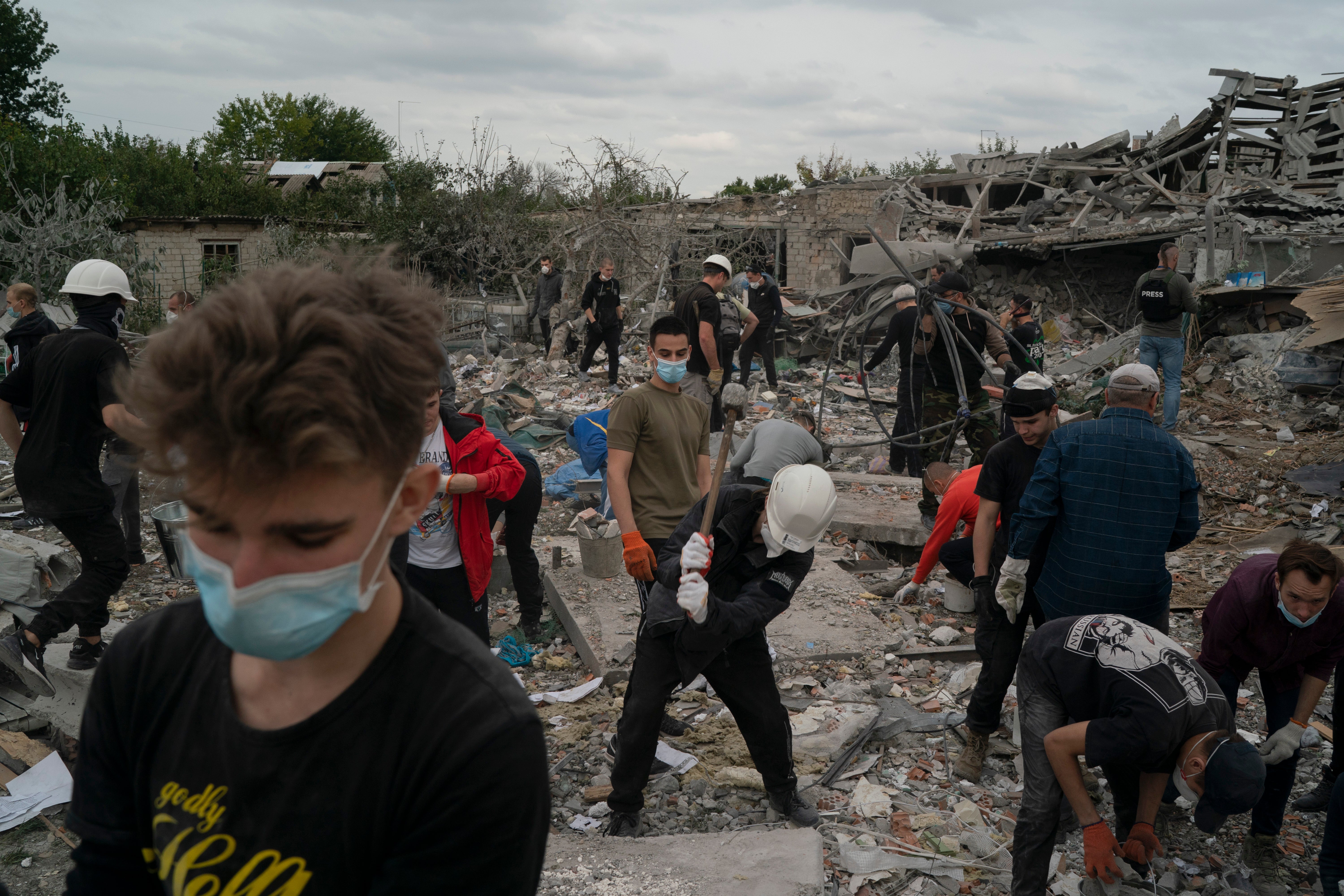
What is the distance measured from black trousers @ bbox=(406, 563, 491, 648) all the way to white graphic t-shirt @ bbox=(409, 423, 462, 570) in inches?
0.8

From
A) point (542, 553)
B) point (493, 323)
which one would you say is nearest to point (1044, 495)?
point (542, 553)

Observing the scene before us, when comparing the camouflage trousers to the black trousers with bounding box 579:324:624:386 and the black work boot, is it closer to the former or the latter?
the black work boot

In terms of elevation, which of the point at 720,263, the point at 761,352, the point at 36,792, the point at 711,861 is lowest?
the point at 36,792

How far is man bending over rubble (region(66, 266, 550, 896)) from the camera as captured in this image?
0.87 m

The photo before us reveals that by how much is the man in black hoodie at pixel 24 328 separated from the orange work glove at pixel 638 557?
336 centimetres

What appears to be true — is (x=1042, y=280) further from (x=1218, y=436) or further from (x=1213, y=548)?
(x=1213, y=548)

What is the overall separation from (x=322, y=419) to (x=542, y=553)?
18.4 feet

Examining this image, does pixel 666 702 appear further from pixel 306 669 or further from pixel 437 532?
pixel 306 669

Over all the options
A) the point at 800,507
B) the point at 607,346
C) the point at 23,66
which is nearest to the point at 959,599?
the point at 800,507

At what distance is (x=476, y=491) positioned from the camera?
3.53 metres

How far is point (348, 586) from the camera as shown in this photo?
0.98 m

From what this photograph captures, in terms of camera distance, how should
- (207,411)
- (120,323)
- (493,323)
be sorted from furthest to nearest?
(493,323)
(120,323)
(207,411)

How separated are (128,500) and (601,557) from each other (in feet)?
10.1

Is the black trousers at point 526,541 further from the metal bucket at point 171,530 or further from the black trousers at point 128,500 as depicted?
the black trousers at point 128,500
